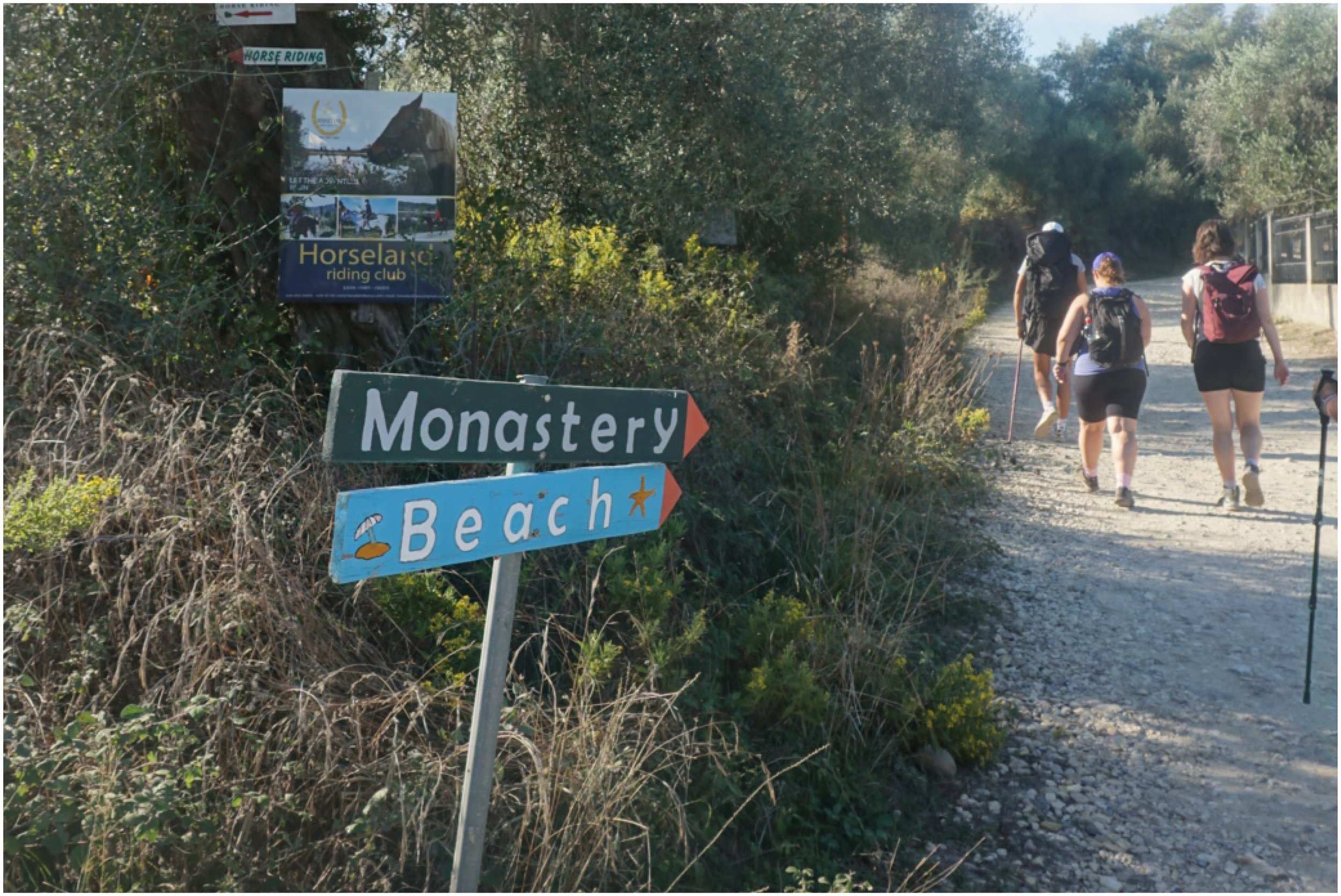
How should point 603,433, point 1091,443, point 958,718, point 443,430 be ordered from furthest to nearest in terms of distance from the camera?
point 1091,443 → point 958,718 → point 603,433 → point 443,430

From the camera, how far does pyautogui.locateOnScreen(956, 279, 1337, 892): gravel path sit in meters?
3.40

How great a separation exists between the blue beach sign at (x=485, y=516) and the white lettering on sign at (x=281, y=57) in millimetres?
3232

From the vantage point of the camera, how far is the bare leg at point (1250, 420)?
689cm

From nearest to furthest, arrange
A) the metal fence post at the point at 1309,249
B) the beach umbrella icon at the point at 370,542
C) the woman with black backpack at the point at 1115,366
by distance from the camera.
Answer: the beach umbrella icon at the point at 370,542 < the woman with black backpack at the point at 1115,366 < the metal fence post at the point at 1309,249

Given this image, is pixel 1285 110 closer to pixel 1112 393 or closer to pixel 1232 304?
pixel 1232 304

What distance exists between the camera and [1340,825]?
11.4 feet

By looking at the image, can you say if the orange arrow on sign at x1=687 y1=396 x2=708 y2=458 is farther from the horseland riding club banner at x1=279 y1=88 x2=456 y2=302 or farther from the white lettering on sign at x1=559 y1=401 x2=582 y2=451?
the horseland riding club banner at x1=279 y1=88 x2=456 y2=302

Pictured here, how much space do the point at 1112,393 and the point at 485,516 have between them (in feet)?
20.0

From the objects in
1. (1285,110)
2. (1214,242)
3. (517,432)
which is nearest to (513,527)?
(517,432)

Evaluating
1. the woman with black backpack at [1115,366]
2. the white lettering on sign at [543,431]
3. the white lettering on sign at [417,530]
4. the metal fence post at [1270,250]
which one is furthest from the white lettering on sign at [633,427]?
the metal fence post at [1270,250]

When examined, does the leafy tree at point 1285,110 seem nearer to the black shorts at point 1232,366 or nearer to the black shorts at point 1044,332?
the black shorts at point 1044,332

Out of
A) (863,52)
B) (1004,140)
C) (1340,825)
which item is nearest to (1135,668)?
(1340,825)

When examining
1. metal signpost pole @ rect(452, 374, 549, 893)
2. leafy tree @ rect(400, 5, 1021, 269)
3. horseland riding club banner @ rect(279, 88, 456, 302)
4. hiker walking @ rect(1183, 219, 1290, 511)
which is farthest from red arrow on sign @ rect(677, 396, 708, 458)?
hiker walking @ rect(1183, 219, 1290, 511)

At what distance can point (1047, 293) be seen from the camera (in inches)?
351
